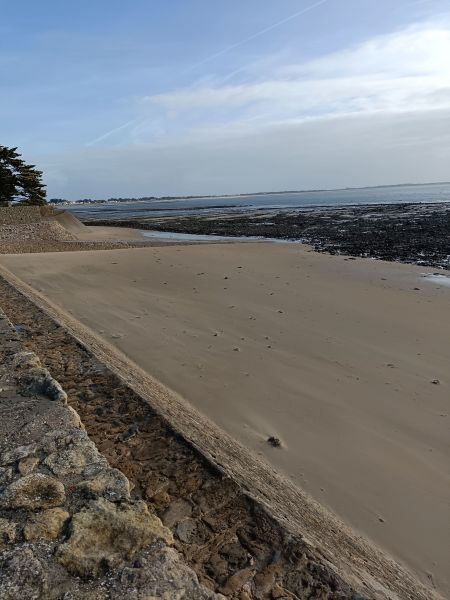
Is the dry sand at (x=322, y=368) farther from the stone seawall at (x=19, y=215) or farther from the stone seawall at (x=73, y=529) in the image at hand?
the stone seawall at (x=19, y=215)

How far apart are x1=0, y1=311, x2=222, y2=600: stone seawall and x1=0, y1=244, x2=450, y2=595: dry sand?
1355 mm

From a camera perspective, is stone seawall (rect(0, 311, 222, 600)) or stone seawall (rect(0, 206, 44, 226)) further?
stone seawall (rect(0, 206, 44, 226))

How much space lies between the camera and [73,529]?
2.38m

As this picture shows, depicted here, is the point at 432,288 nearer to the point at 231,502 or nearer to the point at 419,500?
the point at 419,500

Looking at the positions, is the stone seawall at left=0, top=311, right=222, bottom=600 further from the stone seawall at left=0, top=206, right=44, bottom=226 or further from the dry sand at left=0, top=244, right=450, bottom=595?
the stone seawall at left=0, top=206, right=44, bottom=226

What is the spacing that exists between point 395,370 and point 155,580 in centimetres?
422

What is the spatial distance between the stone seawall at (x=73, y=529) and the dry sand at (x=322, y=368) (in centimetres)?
136

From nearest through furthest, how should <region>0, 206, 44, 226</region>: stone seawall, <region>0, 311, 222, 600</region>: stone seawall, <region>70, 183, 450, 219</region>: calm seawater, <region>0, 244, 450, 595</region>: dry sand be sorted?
1. <region>0, 311, 222, 600</region>: stone seawall
2. <region>0, 244, 450, 595</region>: dry sand
3. <region>0, 206, 44, 226</region>: stone seawall
4. <region>70, 183, 450, 219</region>: calm seawater

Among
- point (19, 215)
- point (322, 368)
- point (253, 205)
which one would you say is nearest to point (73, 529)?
point (322, 368)

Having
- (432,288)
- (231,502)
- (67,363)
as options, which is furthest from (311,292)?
(231,502)

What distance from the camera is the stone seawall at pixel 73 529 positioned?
2.05 meters

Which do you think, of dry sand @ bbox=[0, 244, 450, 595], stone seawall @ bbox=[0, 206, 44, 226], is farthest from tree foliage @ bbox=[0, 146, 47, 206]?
dry sand @ bbox=[0, 244, 450, 595]

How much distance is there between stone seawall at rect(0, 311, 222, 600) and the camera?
2053 mm

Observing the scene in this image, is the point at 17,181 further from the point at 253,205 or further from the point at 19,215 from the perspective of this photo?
the point at 253,205
